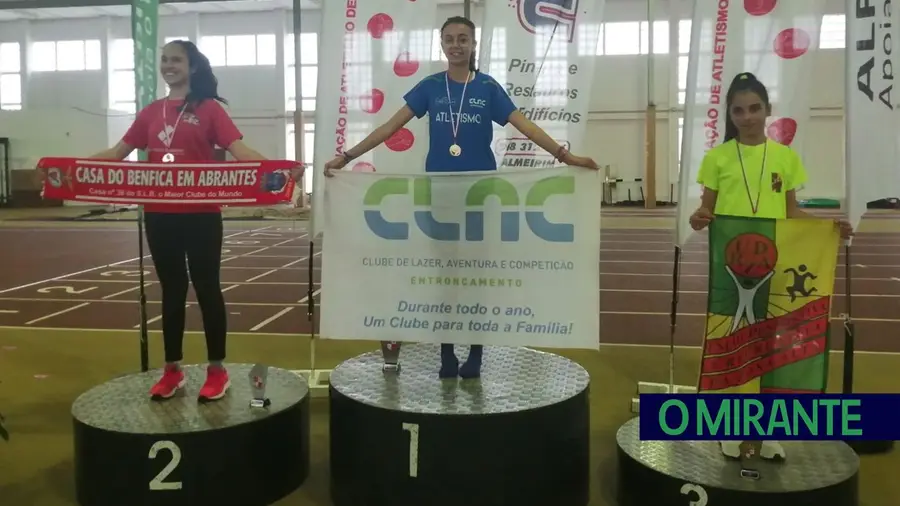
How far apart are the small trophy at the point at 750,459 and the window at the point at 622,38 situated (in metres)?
21.5

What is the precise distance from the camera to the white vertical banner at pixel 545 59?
550 cm

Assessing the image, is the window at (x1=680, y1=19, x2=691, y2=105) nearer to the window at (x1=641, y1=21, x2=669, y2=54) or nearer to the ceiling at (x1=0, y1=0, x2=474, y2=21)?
the window at (x1=641, y1=21, x2=669, y2=54)

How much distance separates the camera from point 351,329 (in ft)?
10.2

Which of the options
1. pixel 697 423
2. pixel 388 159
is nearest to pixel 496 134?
pixel 388 159

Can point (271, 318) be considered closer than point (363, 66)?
No

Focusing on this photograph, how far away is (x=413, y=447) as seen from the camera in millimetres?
2658

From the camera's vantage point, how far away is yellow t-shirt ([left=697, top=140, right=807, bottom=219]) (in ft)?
9.53

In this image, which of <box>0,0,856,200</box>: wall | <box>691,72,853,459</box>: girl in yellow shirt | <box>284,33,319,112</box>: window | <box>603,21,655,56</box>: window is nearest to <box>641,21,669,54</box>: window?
<box>0,0,856,200</box>: wall

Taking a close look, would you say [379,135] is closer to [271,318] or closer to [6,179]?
[271,318]

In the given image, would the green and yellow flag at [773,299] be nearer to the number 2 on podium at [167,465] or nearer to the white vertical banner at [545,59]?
the number 2 on podium at [167,465]

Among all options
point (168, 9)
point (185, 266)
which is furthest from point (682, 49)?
point (185, 266)

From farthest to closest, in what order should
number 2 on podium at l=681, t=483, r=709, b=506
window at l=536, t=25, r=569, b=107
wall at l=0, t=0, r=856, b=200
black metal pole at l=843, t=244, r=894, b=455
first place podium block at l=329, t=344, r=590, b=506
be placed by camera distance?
wall at l=0, t=0, r=856, b=200, window at l=536, t=25, r=569, b=107, black metal pole at l=843, t=244, r=894, b=455, first place podium block at l=329, t=344, r=590, b=506, number 2 on podium at l=681, t=483, r=709, b=506

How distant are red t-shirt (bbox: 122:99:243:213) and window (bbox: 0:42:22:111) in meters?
26.3

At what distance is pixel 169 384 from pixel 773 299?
253 cm
